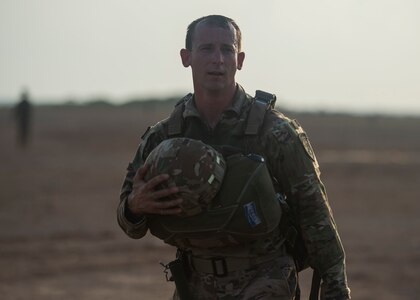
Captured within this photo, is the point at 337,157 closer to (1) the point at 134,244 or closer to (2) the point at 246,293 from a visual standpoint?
(1) the point at 134,244

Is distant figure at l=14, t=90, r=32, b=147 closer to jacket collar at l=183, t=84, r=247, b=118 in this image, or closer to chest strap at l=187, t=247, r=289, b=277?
jacket collar at l=183, t=84, r=247, b=118

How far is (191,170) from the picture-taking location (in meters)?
3.61

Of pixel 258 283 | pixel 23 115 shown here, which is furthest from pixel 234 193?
pixel 23 115

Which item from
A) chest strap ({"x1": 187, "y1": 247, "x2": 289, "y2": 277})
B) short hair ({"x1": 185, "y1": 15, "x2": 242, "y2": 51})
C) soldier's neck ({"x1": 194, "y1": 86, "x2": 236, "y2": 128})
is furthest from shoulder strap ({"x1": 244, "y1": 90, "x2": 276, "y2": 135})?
chest strap ({"x1": 187, "y1": 247, "x2": 289, "y2": 277})

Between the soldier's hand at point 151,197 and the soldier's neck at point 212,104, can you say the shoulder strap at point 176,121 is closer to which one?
the soldier's neck at point 212,104

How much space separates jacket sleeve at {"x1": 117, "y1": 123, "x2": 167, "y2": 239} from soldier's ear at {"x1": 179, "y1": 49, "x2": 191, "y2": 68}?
32 centimetres

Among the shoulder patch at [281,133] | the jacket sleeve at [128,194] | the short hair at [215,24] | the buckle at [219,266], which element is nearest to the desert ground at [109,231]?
the jacket sleeve at [128,194]

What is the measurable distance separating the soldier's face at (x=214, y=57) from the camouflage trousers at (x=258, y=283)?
0.82 meters

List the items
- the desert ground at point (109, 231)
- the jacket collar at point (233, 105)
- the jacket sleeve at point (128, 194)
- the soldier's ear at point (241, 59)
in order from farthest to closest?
the desert ground at point (109, 231), the soldier's ear at point (241, 59), the jacket collar at point (233, 105), the jacket sleeve at point (128, 194)

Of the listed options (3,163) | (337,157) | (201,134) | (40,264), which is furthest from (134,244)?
(337,157)

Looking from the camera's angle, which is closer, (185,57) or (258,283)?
(258,283)

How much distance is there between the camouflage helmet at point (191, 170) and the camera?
360 centimetres

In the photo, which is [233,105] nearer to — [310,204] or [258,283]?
[310,204]

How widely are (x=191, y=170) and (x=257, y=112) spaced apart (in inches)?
17.3
